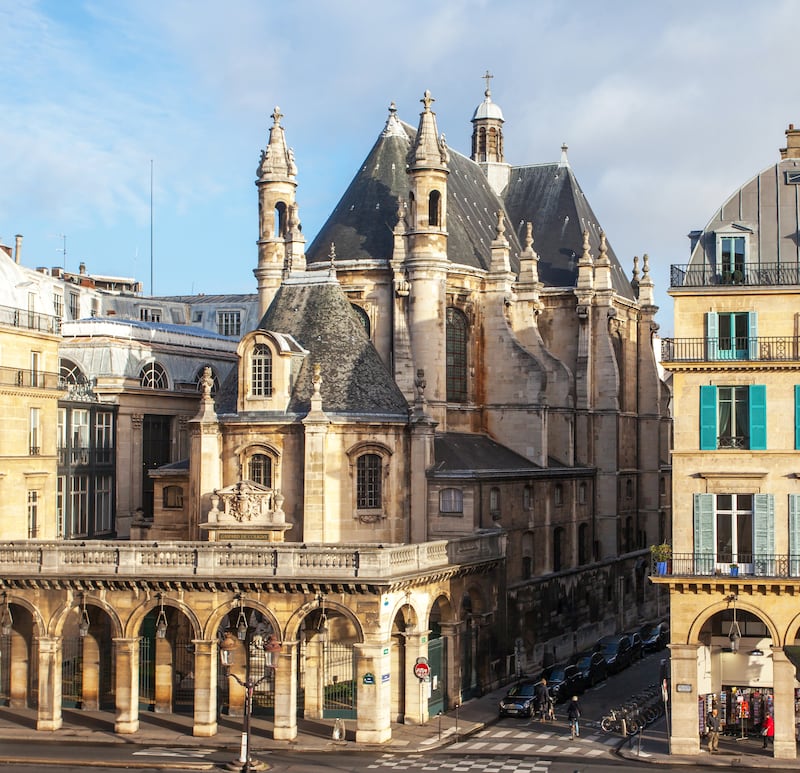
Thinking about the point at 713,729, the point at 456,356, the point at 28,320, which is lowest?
the point at 713,729

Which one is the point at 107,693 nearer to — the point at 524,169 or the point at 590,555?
the point at 590,555

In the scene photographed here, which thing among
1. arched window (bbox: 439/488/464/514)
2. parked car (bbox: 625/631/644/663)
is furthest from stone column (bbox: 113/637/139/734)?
parked car (bbox: 625/631/644/663)

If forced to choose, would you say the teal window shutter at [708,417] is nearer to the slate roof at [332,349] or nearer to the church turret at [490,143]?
the slate roof at [332,349]

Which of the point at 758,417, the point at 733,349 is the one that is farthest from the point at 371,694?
the point at 733,349

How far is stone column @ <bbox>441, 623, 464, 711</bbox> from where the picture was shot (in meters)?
59.6

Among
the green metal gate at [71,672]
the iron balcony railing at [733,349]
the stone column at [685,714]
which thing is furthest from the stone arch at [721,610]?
the green metal gate at [71,672]

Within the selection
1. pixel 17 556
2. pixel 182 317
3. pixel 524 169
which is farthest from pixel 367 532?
pixel 182 317

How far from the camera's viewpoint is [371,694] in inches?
2047

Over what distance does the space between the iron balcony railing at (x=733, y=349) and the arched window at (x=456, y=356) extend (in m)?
26.7

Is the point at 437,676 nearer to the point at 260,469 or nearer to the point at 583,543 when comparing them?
the point at 260,469

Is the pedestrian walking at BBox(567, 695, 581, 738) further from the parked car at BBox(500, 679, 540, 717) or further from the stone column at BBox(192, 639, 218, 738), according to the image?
the stone column at BBox(192, 639, 218, 738)

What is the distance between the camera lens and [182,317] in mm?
108938

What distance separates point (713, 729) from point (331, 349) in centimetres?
2612

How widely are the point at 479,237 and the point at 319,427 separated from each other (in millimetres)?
24548
